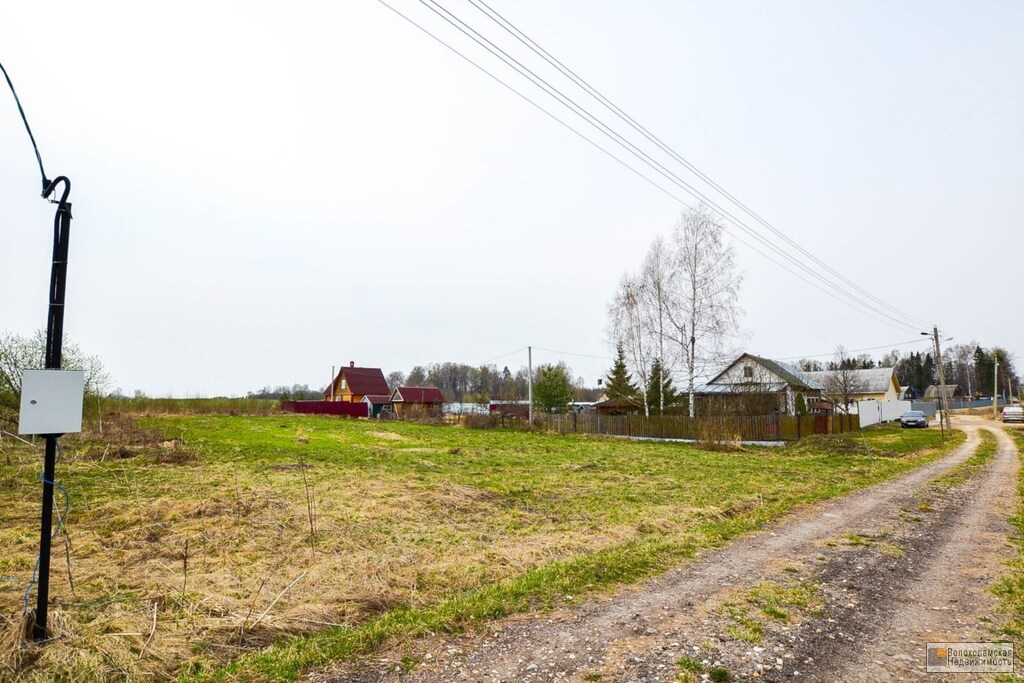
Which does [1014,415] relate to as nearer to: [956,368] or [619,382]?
[619,382]

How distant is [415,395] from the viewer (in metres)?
55.0

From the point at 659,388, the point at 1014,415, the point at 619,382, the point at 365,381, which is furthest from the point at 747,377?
the point at 365,381

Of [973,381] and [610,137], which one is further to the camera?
[973,381]

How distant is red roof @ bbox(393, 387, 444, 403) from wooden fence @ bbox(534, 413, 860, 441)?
87.6 feet

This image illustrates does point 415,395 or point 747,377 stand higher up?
point 747,377

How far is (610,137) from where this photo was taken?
1045cm

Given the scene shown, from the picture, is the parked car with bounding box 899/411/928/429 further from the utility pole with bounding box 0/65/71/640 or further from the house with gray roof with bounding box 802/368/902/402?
the utility pole with bounding box 0/65/71/640

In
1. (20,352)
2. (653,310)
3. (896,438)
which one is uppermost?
(653,310)

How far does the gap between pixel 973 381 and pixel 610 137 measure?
4367 inches

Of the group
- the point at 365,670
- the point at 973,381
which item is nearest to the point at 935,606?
the point at 365,670

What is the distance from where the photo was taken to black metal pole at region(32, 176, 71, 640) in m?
3.86

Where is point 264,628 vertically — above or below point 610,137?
below

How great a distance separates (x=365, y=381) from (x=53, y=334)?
5556cm

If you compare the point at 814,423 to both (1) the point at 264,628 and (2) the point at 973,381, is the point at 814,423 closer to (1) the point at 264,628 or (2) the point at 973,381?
(1) the point at 264,628
